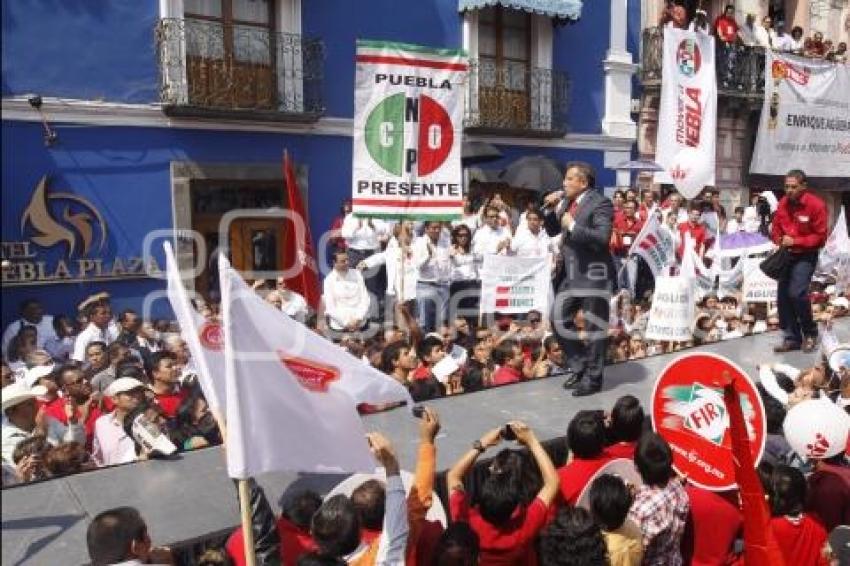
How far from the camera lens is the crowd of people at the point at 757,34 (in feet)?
48.3

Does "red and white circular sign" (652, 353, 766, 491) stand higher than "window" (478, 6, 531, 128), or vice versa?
"window" (478, 6, 531, 128)

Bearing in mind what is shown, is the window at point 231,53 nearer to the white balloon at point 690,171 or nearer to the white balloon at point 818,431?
the white balloon at point 690,171

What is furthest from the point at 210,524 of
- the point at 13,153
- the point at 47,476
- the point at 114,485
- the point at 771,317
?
the point at 13,153

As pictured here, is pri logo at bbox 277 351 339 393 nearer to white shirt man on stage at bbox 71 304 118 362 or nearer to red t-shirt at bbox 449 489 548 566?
red t-shirt at bbox 449 489 548 566

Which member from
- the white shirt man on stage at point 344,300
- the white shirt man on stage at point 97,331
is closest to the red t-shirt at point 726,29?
the white shirt man on stage at point 344,300

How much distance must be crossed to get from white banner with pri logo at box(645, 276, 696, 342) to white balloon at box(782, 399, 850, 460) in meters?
3.54

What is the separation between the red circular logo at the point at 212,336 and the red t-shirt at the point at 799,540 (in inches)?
89.5

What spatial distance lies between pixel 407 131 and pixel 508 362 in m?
1.97

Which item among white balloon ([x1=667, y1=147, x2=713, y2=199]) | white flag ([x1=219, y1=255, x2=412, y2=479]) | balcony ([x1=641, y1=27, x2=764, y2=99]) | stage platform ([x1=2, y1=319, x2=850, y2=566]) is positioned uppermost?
balcony ([x1=641, y1=27, x2=764, y2=99])

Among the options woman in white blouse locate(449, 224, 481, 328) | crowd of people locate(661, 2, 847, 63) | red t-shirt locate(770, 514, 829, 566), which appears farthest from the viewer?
crowd of people locate(661, 2, 847, 63)

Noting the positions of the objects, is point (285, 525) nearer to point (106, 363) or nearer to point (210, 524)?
point (210, 524)

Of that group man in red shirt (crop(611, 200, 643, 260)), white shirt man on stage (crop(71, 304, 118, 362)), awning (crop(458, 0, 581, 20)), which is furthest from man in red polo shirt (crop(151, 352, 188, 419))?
awning (crop(458, 0, 581, 20))

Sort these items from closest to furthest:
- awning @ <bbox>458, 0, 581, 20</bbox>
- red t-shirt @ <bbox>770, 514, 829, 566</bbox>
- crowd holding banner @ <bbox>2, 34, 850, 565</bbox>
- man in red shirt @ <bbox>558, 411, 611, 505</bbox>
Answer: crowd holding banner @ <bbox>2, 34, 850, 565</bbox>, red t-shirt @ <bbox>770, 514, 829, 566</bbox>, man in red shirt @ <bbox>558, 411, 611, 505</bbox>, awning @ <bbox>458, 0, 581, 20</bbox>

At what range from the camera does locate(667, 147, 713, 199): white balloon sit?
10703mm
